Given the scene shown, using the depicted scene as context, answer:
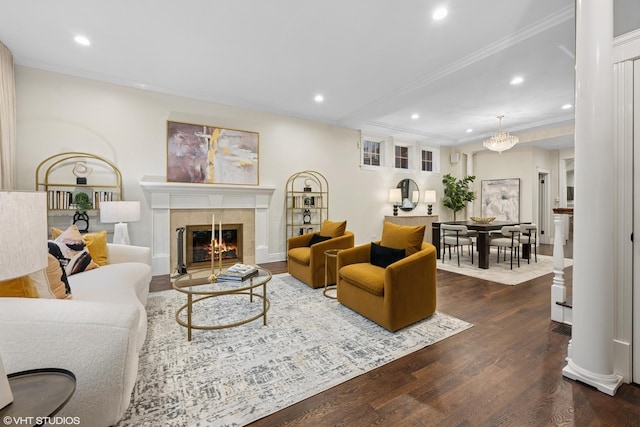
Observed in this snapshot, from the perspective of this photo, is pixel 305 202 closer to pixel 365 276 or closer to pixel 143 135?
pixel 143 135

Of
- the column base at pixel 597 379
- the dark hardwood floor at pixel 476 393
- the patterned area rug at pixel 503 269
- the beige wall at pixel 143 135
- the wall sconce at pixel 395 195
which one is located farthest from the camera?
the wall sconce at pixel 395 195

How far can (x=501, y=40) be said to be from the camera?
2986mm

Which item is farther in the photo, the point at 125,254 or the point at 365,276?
the point at 125,254

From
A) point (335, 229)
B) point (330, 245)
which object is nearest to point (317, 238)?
point (335, 229)

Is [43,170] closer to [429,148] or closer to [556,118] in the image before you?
[429,148]

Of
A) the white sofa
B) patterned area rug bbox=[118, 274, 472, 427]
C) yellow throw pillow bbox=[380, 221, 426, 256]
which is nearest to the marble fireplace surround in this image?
patterned area rug bbox=[118, 274, 472, 427]

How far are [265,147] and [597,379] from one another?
195 inches

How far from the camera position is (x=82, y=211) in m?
3.73

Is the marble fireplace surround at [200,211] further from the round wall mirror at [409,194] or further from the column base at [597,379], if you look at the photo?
the column base at [597,379]

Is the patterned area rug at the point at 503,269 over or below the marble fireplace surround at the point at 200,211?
below

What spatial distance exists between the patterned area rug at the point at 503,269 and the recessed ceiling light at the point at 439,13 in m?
3.44

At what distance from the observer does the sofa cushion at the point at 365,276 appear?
246 cm

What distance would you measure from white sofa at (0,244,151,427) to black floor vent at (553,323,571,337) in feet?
10.7

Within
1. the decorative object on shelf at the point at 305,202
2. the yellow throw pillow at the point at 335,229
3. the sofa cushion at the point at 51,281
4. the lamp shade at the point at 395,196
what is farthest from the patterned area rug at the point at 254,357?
the lamp shade at the point at 395,196
